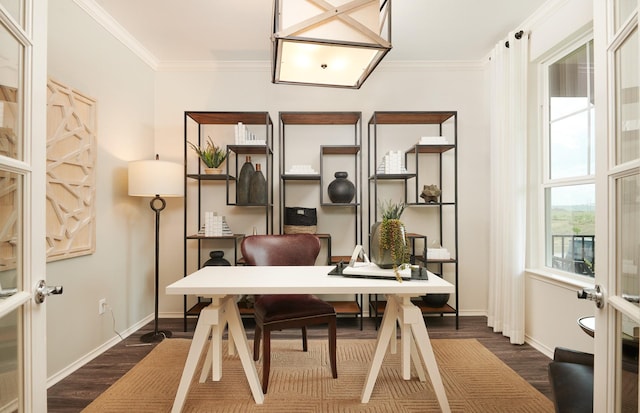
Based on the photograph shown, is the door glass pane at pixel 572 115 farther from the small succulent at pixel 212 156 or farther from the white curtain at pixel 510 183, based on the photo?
the small succulent at pixel 212 156

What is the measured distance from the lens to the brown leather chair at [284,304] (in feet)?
6.30

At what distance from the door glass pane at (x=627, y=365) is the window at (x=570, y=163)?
1.73 meters

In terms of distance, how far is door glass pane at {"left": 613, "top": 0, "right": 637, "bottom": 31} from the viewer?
825 mm

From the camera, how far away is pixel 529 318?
8.93ft

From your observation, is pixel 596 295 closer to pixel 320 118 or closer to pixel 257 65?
pixel 320 118

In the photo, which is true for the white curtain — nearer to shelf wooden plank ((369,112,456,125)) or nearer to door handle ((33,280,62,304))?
shelf wooden plank ((369,112,456,125))

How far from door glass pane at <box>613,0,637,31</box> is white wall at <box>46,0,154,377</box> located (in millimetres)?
2826

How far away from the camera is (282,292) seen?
1578mm

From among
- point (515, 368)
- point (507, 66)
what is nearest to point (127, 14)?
point (507, 66)

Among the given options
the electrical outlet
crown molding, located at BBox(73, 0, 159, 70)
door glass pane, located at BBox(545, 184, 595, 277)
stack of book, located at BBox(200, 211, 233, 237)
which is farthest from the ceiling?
the electrical outlet

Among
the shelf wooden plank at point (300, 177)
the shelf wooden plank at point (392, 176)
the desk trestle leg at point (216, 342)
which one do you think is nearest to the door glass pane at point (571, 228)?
the shelf wooden plank at point (392, 176)

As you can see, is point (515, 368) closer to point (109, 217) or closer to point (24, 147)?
point (24, 147)

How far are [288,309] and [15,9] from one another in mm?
1737

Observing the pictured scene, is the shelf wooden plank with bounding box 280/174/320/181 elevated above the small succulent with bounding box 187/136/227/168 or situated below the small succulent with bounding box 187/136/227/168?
below
